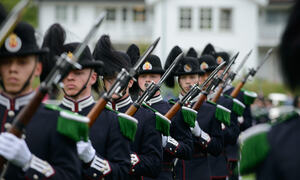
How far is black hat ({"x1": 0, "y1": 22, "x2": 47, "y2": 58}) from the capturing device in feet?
13.1

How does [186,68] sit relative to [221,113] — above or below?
above

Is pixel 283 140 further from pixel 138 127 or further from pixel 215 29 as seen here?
pixel 215 29

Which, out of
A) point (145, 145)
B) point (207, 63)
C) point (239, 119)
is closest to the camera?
point (145, 145)

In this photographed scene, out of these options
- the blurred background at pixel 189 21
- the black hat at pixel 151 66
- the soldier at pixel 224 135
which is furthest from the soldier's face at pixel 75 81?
the blurred background at pixel 189 21

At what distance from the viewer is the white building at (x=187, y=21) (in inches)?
1578

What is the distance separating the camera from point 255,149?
3.29 meters

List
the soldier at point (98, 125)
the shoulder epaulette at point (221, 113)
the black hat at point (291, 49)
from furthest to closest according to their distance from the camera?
1. the shoulder epaulette at point (221, 113)
2. the soldier at point (98, 125)
3. the black hat at point (291, 49)

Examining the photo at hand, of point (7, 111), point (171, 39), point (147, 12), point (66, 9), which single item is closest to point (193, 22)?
point (171, 39)

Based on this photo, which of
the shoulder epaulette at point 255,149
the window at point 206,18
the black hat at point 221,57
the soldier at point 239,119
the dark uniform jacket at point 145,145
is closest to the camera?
the shoulder epaulette at point 255,149

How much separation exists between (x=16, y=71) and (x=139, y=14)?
4061 cm

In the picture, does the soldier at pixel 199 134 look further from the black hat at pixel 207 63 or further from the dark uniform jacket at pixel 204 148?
the black hat at pixel 207 63

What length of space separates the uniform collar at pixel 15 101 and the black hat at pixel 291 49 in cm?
168

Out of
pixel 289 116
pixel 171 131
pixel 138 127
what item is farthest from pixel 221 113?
pixel 289 116

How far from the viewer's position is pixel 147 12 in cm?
4409
